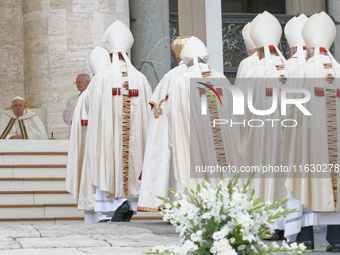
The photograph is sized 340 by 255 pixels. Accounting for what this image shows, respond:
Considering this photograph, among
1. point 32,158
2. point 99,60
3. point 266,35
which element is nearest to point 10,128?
point 32,158

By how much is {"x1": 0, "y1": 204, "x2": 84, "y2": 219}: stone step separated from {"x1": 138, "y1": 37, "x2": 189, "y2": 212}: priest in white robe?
9.54 ft

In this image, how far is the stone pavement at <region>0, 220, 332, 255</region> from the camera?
766 cm

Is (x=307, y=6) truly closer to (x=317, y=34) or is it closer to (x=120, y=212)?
(x=120, y=212)

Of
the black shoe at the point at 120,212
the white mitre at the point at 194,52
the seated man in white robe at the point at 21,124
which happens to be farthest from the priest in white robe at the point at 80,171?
the seated man in white robe at the point at 21,124

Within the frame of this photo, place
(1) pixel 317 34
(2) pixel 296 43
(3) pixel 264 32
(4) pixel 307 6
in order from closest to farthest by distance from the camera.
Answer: (1) pixel 317 34 < (3) pixel 264 32 < (2) pixel 296 43 < (4) pixel 307 6

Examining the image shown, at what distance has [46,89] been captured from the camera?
15594mm

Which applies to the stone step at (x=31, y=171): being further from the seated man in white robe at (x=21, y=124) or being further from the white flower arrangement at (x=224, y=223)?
the white flower arrangement at (x=224, y=223)

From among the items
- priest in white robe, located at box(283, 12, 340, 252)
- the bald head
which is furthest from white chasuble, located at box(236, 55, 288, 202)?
the bald head

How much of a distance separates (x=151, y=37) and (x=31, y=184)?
4.00 meters

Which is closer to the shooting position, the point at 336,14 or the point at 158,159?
the point at 158,159

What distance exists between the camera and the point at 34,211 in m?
13.1

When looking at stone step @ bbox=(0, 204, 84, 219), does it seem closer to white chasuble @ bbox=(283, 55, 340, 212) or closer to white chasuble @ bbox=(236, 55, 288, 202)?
white chasuble @ bbox=(236, 55, 288, 202)

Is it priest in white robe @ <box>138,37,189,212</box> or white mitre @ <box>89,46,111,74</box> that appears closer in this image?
priest in white robe @ <box>138,37,189,212</box>

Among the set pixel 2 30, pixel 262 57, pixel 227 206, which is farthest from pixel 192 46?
Result: pixel 2 30
